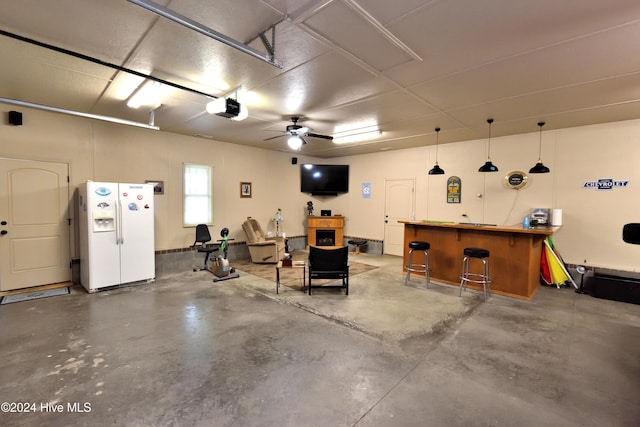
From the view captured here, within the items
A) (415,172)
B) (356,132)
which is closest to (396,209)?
(415,172)

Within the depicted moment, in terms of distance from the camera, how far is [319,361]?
266 cm

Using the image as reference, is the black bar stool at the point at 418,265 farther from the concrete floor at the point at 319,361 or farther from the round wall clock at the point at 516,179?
the round wall clock at the point at 516,179

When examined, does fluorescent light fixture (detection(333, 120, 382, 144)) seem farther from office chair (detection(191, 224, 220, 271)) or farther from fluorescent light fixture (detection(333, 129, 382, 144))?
office chair (detection(191, 224, 220, 271))

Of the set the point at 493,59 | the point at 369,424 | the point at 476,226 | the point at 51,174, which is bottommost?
the point at 369,424

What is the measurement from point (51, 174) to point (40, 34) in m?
3.21

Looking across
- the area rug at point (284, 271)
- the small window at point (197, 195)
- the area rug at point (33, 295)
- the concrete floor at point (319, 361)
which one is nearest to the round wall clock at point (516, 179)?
the concrete floor at point (319, 361)

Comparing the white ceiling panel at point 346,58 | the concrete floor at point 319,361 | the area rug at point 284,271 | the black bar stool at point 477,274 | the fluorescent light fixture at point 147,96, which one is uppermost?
the fluorescent light fixture at point 147,96

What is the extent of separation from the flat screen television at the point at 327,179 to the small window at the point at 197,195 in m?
2.95

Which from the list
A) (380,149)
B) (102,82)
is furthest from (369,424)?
(380,149)

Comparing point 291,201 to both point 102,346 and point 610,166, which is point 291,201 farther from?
point 610,166

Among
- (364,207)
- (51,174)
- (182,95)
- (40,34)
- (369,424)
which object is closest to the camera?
(369,424)

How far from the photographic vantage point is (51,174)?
4.75 m

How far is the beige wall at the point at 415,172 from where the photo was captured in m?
4.78

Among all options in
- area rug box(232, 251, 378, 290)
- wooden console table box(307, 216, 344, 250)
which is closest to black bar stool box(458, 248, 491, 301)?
area rug box(232, 251, 378, 290)
